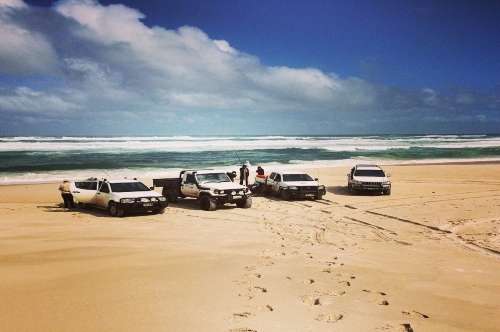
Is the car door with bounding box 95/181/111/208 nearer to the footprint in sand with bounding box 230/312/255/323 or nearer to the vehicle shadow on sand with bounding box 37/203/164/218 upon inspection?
the vehicle shadow on sand with bounding box 37/203/164/218

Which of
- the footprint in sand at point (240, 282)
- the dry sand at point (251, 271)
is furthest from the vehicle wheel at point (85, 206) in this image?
the footprint in sand at point (240, 282)

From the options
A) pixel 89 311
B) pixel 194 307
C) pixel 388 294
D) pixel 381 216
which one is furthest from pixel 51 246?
pixel 381 216

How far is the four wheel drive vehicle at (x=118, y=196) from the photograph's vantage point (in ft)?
49.2

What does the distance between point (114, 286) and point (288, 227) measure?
24.3 feet

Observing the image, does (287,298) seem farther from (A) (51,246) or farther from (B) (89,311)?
(A) (51,246)

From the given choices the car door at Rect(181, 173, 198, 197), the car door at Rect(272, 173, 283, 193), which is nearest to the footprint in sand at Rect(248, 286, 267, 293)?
the car door at Rect(181, 173, 198, 197)

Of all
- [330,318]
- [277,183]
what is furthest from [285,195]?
[330,318]

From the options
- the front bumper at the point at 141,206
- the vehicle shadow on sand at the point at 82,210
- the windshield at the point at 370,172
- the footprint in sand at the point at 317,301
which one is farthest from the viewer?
the windshield at the point at 370,172

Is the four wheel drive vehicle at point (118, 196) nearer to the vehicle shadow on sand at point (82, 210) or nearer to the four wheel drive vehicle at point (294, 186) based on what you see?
the vehicle shadow on sand at point (82, 210)

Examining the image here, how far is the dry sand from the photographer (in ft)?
19.4

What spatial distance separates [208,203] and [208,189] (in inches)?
25.2

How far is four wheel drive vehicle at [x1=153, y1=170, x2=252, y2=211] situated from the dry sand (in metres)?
1.07

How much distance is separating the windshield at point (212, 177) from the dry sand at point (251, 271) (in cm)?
233

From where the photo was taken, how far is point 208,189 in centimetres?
1697
